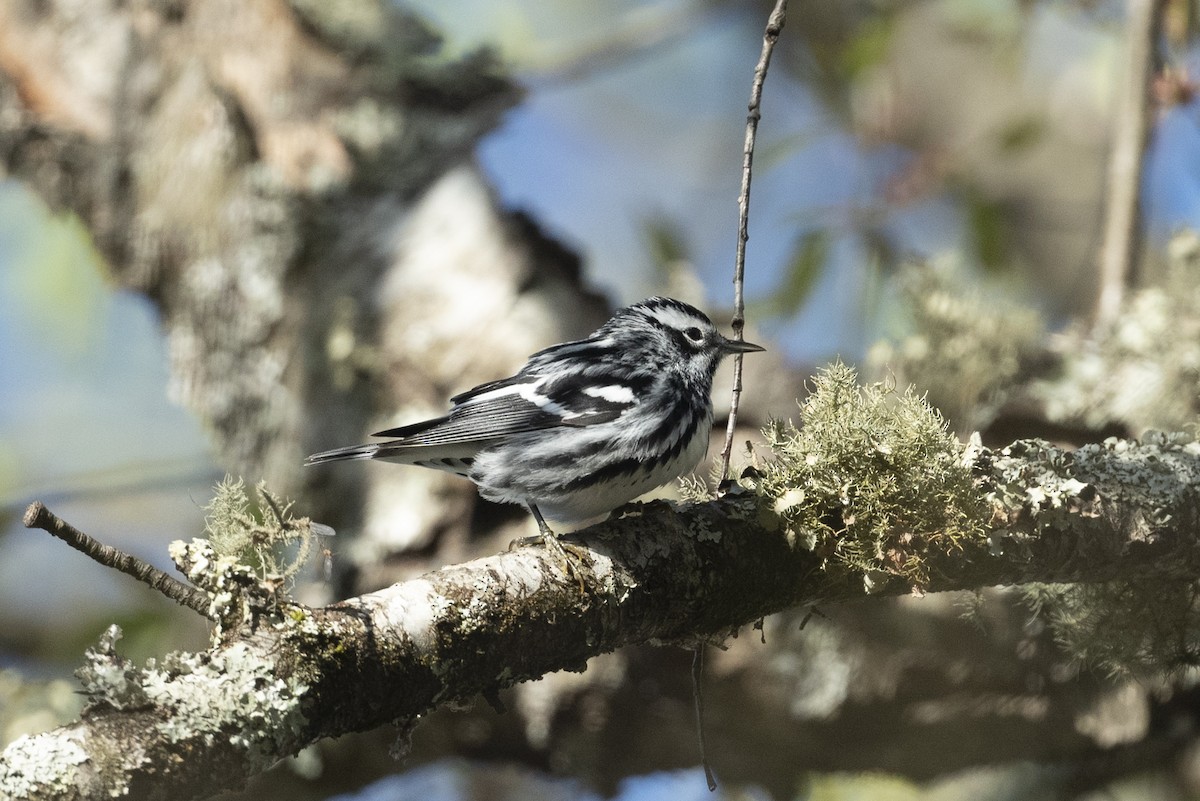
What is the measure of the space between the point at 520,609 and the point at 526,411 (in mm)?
1084

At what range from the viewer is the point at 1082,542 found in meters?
2.47

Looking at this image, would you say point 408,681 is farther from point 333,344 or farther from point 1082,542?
point 333,344

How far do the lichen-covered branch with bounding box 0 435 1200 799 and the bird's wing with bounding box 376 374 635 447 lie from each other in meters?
0.48

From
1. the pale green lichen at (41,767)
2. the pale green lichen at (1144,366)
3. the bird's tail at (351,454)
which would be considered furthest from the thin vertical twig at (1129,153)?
the pale green lichen at (41,767)

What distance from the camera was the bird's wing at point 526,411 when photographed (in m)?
3.04

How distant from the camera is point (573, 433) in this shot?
2990 mm

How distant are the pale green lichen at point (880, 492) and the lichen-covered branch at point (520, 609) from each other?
0.09ft

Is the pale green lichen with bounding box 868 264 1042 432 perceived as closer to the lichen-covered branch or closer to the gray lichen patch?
the lichen-covered branch

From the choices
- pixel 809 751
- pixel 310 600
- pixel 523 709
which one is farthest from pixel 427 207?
pixel 809 751

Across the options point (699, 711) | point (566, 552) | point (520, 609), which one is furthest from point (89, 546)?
point (699, 711)

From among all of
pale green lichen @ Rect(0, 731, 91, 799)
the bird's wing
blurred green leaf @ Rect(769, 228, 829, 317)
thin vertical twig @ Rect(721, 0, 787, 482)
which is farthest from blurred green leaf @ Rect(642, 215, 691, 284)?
pale green lichen @ Rect(0, 731, 91, 799)

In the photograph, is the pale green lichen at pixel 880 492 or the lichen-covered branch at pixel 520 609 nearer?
the lichen-covered branch at pixel 520 609

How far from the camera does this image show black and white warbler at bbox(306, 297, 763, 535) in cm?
291

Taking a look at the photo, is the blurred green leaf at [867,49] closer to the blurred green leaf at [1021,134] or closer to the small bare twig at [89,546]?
the blurred green leaf at [1021,134]
